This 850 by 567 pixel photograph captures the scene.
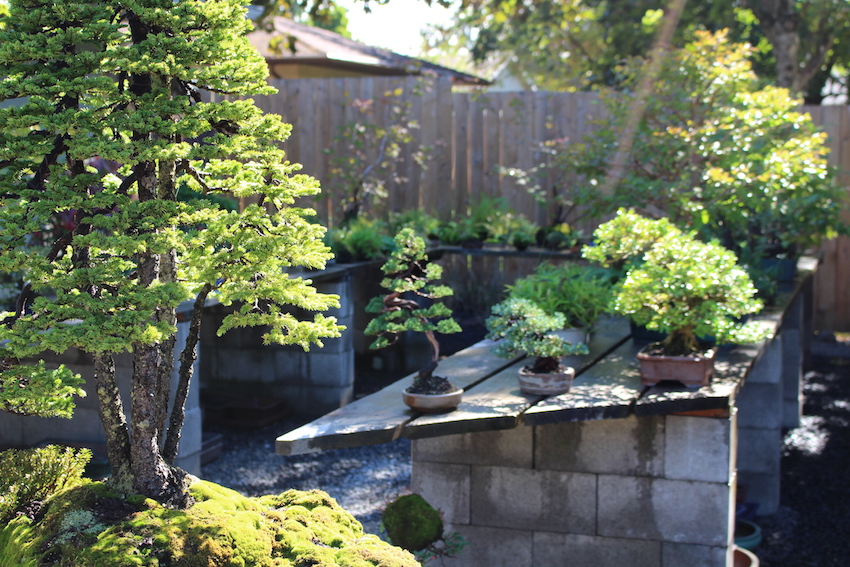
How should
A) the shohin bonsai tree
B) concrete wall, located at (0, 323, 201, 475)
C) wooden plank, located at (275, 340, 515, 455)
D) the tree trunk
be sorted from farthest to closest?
concrete wall, located at (0, 323, 201, 475) < wooden plank, located at (275, 340, 515, 455) < the tree trunk < the shohin bonsai tree

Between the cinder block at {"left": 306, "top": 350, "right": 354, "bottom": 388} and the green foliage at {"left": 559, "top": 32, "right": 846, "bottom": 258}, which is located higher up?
the green foliage at {"left": 559, "top": 32, "right": 846, "bottom": 258}

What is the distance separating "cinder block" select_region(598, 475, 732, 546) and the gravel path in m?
1.42

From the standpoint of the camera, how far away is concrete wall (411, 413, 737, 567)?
3.54m

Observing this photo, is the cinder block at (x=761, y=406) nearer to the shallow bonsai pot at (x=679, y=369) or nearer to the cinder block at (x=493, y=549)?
the shallow bonsai pot at (x=679, y=369)

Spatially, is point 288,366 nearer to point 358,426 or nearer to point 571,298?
point 571,298

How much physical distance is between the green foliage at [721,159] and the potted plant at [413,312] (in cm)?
258

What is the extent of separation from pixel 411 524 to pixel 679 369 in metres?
1.33

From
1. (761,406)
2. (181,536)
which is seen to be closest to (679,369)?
(761,406)

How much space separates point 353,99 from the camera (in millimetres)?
9484

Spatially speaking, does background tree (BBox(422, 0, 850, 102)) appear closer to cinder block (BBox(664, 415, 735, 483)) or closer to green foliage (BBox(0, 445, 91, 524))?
cinder block (BBox(664, 415, 735, 483))

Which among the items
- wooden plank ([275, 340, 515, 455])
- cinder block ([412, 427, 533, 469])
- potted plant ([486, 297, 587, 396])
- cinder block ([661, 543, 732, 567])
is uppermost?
potted plant ([486, 297, 587, 396])

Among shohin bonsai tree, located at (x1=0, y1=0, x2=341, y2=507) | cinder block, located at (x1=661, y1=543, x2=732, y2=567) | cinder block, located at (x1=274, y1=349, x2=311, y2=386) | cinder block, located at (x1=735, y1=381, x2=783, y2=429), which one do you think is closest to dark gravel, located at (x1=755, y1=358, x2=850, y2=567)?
cinder block, located at (x1=735, y1=381, x2=783, y2=429)

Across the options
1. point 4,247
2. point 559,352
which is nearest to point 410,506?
point 559,352

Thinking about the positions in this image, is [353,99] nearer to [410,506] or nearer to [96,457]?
[96,457]
